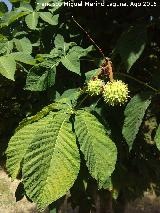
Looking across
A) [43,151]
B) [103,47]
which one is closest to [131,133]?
[43,151]

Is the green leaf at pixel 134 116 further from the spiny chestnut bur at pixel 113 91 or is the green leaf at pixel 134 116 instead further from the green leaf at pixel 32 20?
the green leaf at pixel 32 20

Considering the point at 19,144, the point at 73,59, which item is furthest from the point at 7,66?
the point at 19,144

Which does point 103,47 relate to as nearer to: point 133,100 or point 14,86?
point 14,86

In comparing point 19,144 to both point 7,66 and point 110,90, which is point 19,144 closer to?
point 110,90

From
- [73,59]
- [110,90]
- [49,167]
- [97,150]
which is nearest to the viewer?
[49,167]

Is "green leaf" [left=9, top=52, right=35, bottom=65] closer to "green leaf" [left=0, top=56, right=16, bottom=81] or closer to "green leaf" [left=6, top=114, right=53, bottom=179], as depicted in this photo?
"green leaf" [left=0, top=56, right=16, bottom=81]

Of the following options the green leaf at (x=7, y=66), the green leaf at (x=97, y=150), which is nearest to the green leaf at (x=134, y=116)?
the green leaf at (x=97, y=150)
